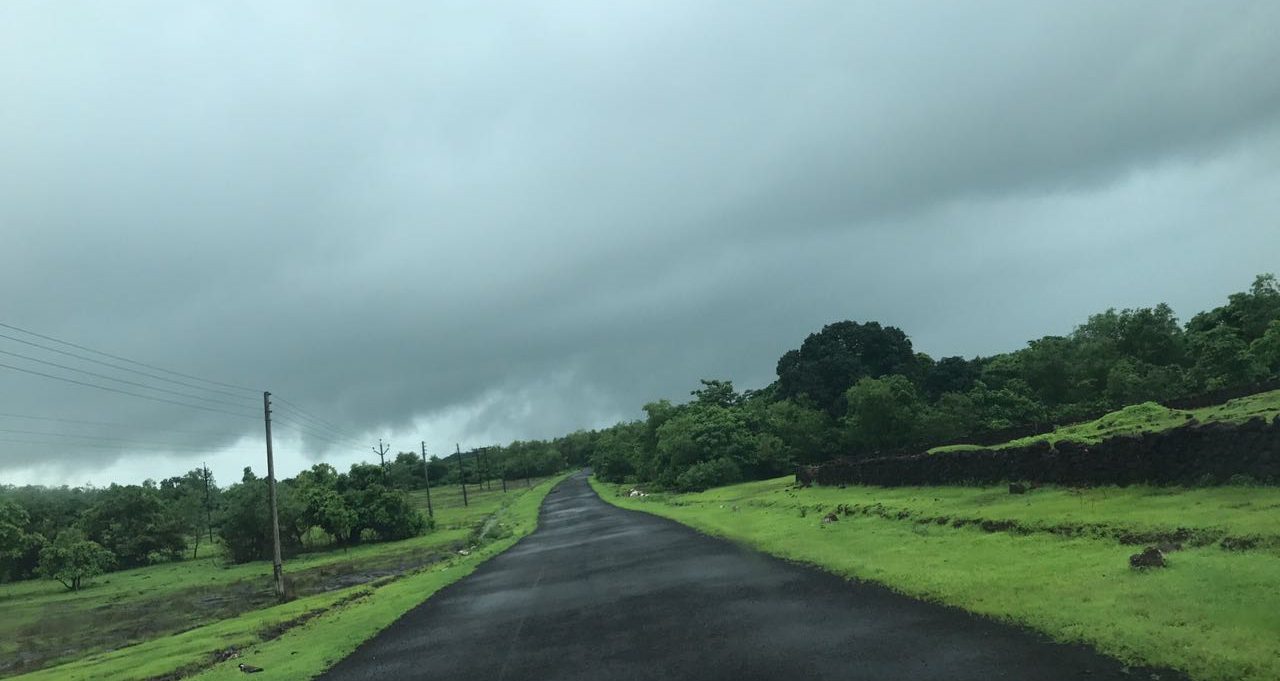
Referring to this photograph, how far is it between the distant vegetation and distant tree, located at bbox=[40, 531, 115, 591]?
4506 cm

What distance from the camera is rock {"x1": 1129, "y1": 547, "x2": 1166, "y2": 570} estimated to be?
11.2m

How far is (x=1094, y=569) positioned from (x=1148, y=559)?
0.86 meters

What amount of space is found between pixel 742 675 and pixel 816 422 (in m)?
62.4

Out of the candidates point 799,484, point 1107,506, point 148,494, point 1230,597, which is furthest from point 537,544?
point 148,494

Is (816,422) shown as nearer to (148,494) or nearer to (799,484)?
(799,484)

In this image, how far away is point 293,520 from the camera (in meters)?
67.1

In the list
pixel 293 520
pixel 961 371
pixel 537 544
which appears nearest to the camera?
pixel 537 544

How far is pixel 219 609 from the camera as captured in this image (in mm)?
35562

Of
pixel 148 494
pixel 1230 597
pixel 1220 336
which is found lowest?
pixel 1230 597

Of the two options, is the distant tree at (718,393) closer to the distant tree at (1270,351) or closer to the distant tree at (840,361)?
the distant tree at (840,361)

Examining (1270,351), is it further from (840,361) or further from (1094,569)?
(840,361)

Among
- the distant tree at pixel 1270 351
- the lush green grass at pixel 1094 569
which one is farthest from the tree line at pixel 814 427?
the lush green grass at pixel 1094 569

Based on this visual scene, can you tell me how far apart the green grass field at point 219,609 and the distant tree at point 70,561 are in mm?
1151

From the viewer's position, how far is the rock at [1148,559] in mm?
11250
